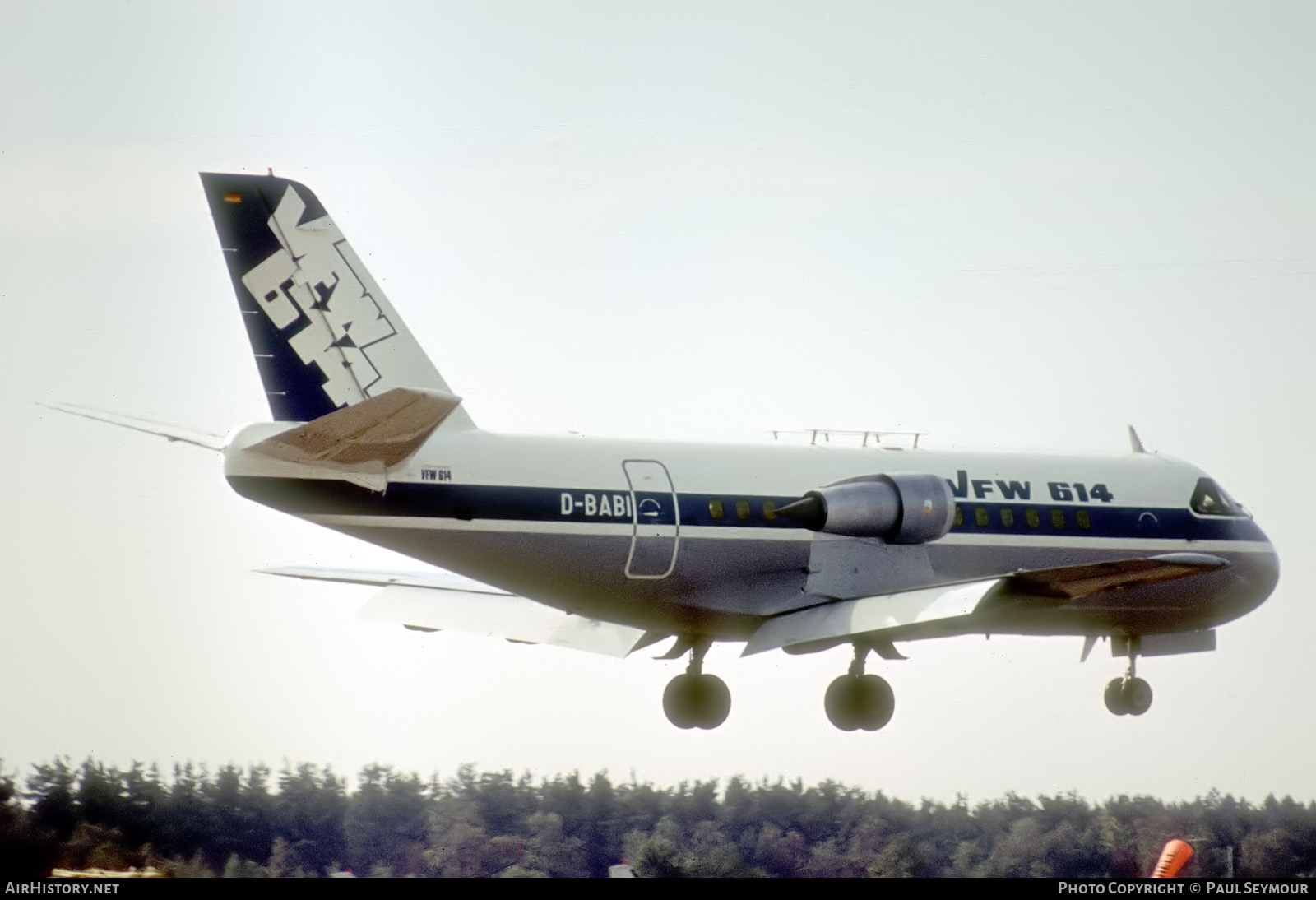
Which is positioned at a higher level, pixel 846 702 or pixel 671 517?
pixel 671 517

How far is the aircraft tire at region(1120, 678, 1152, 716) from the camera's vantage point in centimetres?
3706

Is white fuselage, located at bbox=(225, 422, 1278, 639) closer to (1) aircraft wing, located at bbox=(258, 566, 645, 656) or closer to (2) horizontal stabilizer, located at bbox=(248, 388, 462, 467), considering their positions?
(2) horizontal stabilizer, located at bbox=(248, 388, 462, 467)

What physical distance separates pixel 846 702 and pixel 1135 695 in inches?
259

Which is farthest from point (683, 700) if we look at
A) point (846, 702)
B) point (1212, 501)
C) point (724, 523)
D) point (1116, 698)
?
point (1212, 501)

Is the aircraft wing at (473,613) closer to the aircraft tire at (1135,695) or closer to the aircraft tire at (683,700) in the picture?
the aircraft tire at (683,700)

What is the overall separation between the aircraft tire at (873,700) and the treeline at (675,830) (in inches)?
195

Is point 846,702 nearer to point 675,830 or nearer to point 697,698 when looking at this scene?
point 697,698

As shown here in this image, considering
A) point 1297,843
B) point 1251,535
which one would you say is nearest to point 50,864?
point 1251,535

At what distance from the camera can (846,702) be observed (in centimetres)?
3341

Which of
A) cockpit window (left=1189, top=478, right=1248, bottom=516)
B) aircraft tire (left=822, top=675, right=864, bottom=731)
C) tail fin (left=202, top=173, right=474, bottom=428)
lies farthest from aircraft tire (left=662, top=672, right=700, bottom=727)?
cockpit window (left=1189, top=478, right=1248, bottom=516)

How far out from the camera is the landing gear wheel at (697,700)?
112 feet

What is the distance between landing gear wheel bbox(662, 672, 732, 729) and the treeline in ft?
11.9

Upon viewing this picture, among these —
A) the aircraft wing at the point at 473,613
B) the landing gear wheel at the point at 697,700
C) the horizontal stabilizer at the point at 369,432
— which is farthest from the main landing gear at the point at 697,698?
the horizontal stabilizer at the point at 369,432
